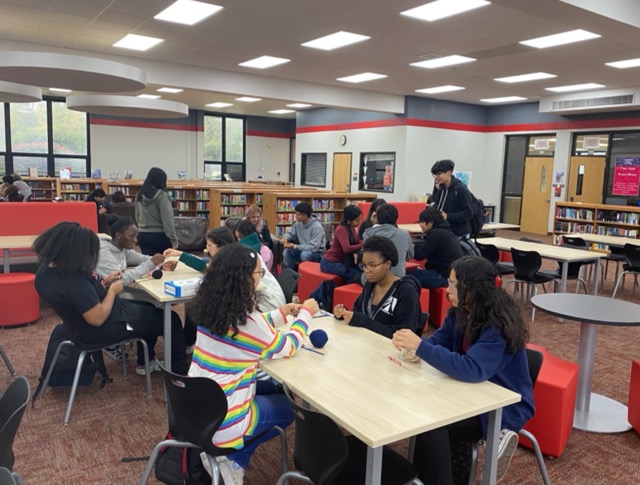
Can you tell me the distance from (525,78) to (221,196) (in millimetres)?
6602

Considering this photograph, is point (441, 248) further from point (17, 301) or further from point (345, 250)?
point (17, 301)

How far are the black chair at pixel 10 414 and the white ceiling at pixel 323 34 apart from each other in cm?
501

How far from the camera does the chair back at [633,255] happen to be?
22.4ft

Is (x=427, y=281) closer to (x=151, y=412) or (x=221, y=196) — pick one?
(x=151, y=412)

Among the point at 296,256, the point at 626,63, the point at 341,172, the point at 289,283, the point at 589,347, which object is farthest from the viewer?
the point at 341,172

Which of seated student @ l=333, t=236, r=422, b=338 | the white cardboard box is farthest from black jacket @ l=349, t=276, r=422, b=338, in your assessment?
the white cardboard box

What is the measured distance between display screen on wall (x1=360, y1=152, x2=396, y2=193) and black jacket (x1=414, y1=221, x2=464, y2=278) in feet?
29.6

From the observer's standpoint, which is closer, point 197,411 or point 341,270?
point 197,411

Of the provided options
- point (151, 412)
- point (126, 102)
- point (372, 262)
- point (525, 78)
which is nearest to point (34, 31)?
point (126, 102)

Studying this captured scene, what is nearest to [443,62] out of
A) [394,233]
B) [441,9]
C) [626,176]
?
[441,9]

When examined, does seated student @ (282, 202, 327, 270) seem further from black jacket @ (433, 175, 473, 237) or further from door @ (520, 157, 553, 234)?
door @ (520, 157, 553, 234)

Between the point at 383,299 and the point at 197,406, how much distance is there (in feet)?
4.59

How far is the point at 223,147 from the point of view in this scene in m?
19.5

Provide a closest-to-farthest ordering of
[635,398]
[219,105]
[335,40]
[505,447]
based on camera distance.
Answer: [505,447], [635,398], [335,40], [219,105]
